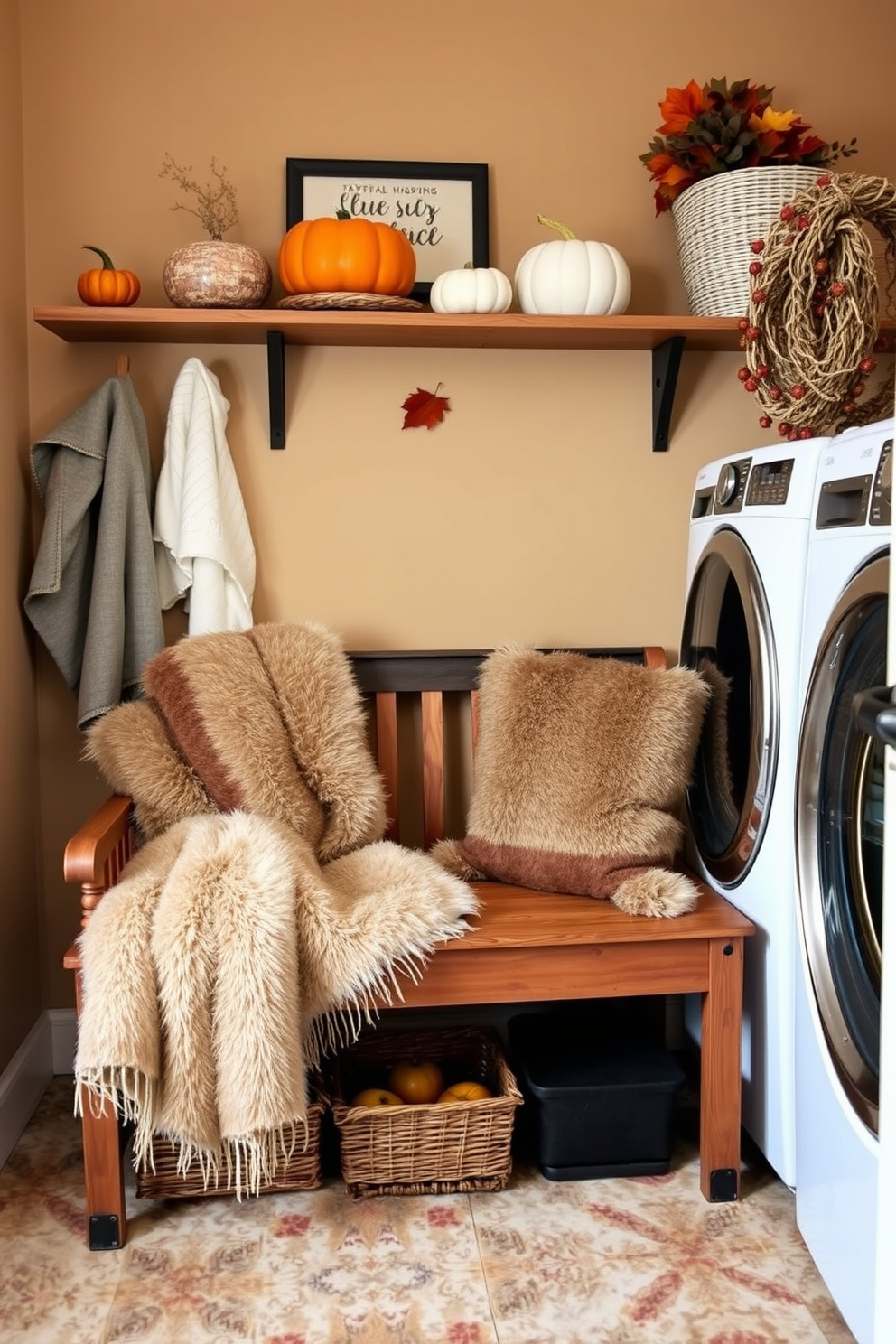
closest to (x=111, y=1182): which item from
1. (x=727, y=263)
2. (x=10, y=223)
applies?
(x=10, y=223)

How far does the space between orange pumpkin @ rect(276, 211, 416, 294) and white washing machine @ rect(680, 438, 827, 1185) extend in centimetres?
71

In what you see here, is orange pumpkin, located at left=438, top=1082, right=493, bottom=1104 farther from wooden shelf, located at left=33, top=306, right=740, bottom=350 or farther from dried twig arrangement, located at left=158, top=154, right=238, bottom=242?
dried twig arrangement, located at left=158, top=154, right=238, bottom=242

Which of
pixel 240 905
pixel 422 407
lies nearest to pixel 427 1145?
pixel 240 905

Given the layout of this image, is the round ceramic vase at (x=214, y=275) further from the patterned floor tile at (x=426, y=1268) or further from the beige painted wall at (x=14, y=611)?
the patterned floor tile at (x=426, y=1268)

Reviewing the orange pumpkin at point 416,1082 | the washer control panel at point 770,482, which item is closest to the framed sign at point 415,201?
the washer control panel at point 770,482

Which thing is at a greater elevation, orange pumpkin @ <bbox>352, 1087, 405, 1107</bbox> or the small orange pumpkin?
the small orange pumpkin

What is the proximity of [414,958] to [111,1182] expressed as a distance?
58cm

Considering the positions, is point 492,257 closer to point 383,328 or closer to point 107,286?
point 383,328

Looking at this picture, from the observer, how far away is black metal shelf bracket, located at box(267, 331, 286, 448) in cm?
239

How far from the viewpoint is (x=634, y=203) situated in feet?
8.38

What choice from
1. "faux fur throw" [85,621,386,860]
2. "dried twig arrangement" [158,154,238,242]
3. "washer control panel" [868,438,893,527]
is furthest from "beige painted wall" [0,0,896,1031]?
"washer control panel" [868,438,893,527]

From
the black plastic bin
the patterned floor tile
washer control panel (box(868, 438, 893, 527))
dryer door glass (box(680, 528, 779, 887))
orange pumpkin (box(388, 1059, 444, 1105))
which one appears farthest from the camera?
orange pumpkin (box(388, 1059, 444, 1105))

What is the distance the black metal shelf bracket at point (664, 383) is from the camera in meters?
2.46

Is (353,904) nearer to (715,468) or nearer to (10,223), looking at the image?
(715,468)
